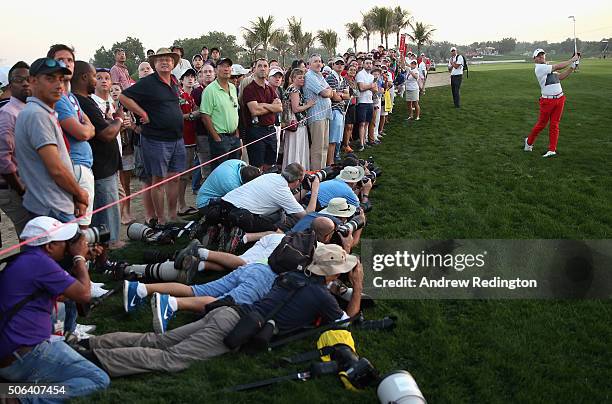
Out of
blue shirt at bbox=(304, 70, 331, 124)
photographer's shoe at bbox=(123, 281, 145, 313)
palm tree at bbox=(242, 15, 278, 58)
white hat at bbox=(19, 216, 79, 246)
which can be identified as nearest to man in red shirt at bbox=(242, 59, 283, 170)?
blue shirt at bbox=(304, 70, 331, 124)

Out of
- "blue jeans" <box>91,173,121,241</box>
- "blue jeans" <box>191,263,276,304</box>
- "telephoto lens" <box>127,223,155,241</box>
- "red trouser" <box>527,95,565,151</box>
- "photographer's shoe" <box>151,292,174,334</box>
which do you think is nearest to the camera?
"photographer's shoe" <box>151,292,174,334</box>

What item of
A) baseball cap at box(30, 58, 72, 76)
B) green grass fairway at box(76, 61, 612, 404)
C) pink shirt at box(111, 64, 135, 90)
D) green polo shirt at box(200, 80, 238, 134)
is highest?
pink shirt at box(111, 64, 135, 90)

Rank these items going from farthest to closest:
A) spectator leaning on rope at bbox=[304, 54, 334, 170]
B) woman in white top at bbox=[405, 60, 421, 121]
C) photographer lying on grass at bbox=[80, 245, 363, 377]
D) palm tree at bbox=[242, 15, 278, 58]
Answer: palm tree at bbox=[242, 15, 278, 58] < woman in white top at bbox=[405, 60, 421, 121] < spectator leaning on rope at bbox=[304, 54, 334, 170] < photographer lying on grass at bbox=[80, 245, 363, 377]

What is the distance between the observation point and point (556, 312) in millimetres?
4430

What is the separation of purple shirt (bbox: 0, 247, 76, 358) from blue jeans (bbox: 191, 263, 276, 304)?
1466 mm

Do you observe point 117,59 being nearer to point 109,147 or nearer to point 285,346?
point 109,147

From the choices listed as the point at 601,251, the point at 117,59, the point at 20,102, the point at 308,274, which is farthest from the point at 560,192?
the point at 117,59

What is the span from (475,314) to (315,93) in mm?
5533

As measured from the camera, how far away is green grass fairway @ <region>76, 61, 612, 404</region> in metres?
3.40

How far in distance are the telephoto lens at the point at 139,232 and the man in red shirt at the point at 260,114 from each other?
232 centimetres

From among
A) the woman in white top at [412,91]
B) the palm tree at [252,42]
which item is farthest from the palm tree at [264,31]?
the woman in white top at [412,91]

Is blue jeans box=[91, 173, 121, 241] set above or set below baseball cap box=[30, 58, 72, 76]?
below

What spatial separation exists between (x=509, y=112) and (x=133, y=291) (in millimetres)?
15407

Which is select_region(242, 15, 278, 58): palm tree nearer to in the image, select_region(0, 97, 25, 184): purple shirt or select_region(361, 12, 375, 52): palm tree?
select_region(361, 12, 375, 52): palm tree
